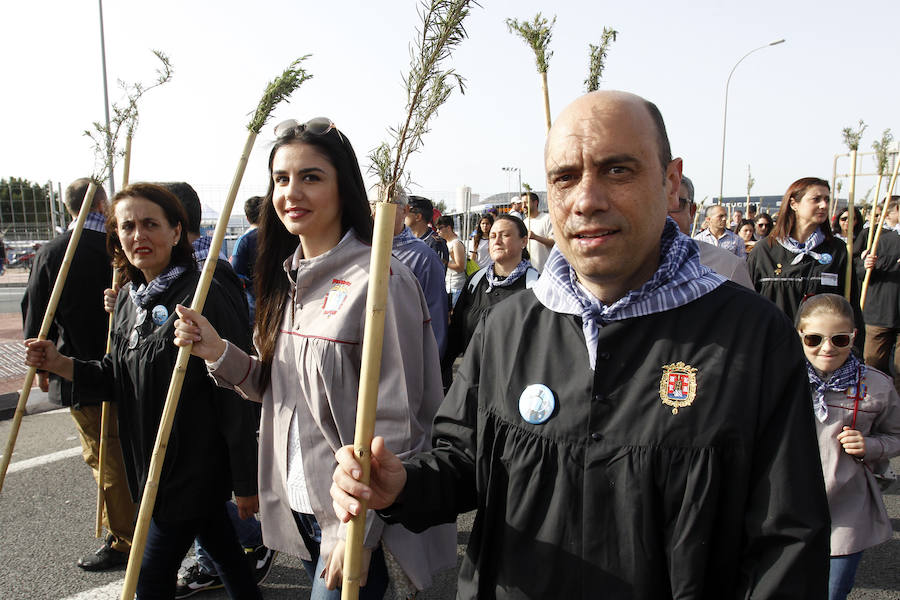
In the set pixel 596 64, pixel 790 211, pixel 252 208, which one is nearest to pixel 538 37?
pixel 596 64

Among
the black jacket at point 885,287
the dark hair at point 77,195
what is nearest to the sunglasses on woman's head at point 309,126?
the dark hair at point 77,195

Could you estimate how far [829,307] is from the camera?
9.95ft

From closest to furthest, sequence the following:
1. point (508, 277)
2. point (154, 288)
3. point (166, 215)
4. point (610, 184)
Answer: point (610, 184) → point (154, 288) → point (166, 215) → point (508, 277)

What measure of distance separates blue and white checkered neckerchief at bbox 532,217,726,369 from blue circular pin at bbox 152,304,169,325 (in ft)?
6.51

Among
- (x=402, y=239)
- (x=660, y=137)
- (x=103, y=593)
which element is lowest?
(x=103, y=593)

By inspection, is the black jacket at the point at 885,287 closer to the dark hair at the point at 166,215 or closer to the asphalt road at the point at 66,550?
the asphalt road at the point at 66,550

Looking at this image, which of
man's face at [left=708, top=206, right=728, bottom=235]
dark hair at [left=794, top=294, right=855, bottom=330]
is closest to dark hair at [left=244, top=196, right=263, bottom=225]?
dark hair at [left=794, top=294, right=855, bottom=330]

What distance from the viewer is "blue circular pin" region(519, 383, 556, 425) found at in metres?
1.42

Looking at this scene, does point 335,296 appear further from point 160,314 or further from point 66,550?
point 66,550

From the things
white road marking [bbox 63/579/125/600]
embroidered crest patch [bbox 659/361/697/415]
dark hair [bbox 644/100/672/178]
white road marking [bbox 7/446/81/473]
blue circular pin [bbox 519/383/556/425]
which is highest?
dark hair [bbox 644/100/672/178]

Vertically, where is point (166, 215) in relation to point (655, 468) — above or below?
above

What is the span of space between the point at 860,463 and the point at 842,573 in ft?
1.59

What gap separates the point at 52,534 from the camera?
4156mm

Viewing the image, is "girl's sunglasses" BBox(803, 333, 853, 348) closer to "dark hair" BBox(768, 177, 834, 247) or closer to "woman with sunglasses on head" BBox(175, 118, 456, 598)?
"woman with sunglasses on head" BBox(175, 118, 456, 598)
